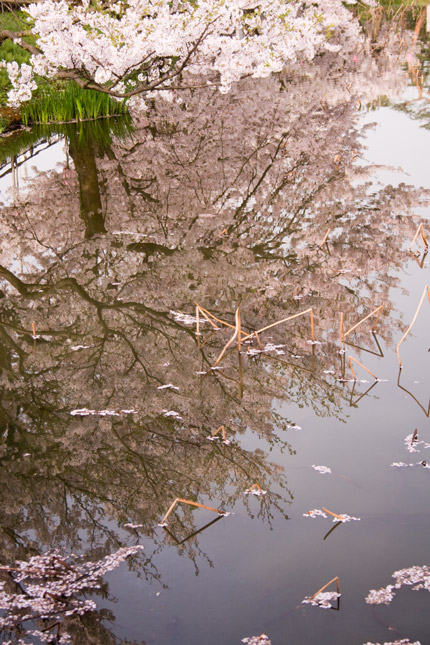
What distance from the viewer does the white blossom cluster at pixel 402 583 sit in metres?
3.69

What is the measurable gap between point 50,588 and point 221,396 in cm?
256

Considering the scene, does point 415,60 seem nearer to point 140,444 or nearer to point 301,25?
point 301,25

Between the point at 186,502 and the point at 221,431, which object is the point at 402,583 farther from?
the point at 221,431

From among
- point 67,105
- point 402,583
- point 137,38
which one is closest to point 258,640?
point 402,583

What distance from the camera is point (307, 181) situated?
13.6 meters

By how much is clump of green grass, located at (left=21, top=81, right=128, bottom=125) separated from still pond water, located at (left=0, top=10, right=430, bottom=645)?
18.5 ft

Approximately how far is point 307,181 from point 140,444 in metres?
9.15

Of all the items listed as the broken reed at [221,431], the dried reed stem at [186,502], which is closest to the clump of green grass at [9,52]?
the broken reed at [221,431]

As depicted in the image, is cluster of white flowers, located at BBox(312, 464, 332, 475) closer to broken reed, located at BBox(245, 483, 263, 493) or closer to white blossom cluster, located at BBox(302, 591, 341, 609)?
broken reed, located at BBox(245, 483, 263, 493)

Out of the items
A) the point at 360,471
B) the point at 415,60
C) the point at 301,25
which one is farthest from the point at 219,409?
the point at 415,60

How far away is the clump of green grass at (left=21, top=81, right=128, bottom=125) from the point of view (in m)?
19.1

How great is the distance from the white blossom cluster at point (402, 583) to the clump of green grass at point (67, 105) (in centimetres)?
1735

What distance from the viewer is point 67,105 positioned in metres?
19.4

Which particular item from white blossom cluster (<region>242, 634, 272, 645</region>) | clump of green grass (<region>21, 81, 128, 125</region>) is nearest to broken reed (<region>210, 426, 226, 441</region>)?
white blossom cluster (<region>242, 634, 272, 645</region>)
